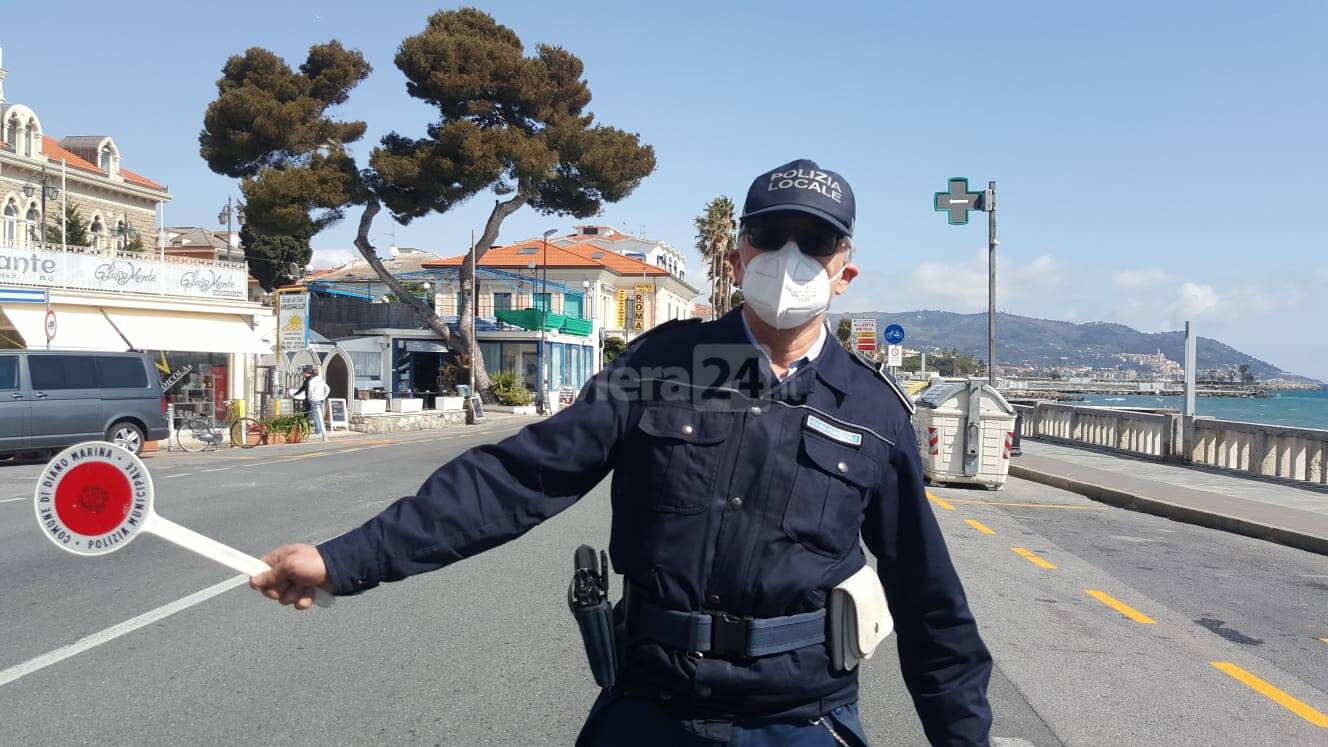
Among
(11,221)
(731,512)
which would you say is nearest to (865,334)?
(731,512)

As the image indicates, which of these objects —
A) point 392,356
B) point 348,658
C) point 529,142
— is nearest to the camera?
point 348,658

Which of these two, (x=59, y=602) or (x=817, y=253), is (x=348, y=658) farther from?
(x=817, y=253)

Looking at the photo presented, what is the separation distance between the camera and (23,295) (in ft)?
78.8

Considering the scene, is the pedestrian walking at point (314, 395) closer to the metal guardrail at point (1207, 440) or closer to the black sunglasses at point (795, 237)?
the metal guardrail at point (1207, 440)

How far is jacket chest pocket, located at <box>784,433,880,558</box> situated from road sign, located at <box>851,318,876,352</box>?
2645cm

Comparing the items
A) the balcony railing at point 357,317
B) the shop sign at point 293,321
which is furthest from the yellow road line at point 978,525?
the balcony railing at point 357,317

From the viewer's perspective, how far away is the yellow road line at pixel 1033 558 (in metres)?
9.30

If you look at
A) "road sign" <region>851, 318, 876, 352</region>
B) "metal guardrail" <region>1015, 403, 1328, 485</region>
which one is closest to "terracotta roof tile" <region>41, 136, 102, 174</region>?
"road sign" <region>851, 318, 876, 352</region>

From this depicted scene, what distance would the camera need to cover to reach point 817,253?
244cm

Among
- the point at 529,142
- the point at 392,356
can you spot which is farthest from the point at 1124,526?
the point at 392,356

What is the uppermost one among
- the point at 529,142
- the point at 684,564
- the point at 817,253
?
the point at 529,142

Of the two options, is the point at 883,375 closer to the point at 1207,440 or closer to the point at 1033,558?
the point at 1033,558

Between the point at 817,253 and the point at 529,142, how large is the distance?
135ft

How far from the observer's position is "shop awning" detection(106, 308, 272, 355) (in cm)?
2588
